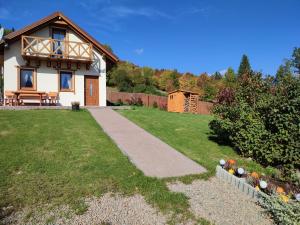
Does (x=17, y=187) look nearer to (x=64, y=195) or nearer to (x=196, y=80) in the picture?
(x=64, y=195)

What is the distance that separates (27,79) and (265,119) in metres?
15.5

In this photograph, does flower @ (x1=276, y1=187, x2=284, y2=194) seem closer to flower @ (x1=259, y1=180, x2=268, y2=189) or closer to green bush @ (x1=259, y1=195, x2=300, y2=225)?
flower @ (x1=259, y1=180, x2=268, y2=189)

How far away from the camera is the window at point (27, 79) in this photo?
17906mm

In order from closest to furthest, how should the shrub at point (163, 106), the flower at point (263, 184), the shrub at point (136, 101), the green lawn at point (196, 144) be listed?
the flower at point (263, 184) < the green lawn at point (196, 144) < the shrub at point (163, 106) < the shrub at point (136, 101)

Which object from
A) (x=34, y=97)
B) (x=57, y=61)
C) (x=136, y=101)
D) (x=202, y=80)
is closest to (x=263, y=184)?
(x=34, y=97)

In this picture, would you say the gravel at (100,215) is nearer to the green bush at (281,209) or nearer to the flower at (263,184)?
the green bush at (281,209)

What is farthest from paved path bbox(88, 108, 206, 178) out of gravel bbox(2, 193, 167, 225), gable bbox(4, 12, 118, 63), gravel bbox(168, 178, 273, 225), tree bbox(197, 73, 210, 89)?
tree bbox(197, 73, 210, 89)

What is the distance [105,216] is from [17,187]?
7.12 feet

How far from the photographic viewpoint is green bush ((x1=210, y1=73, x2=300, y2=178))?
7.18m

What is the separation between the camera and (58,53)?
1877 centimetres

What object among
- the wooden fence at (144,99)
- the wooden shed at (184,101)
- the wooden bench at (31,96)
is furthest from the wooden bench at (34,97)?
the wooden fence at (144,99)

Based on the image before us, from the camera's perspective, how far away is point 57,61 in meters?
18.6

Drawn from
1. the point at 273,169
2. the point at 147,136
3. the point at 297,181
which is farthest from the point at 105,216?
the point at 147,136

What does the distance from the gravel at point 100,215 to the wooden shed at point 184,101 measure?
18257 millimetres
